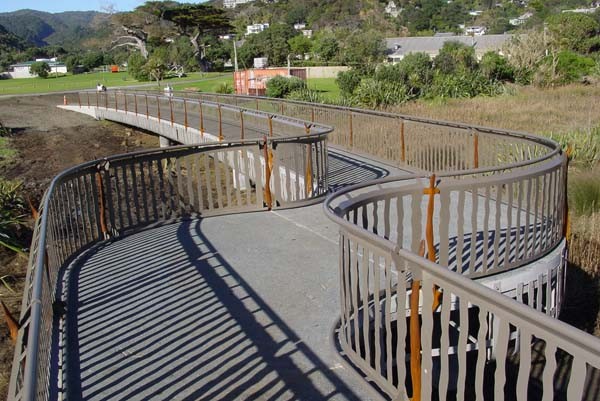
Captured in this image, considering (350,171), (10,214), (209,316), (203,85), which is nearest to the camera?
(209,316)

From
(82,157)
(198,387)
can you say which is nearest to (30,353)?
(198,387)

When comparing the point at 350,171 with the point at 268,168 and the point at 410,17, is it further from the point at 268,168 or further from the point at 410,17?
the point at 410,17

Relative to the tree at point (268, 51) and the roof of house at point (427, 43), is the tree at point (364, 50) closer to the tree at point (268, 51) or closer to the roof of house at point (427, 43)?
the roof of house at point (427, 43)

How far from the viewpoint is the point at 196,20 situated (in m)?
87.8

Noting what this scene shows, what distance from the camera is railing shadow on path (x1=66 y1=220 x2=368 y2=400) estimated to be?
4.20 m

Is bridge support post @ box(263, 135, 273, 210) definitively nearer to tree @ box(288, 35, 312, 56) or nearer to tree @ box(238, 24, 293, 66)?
Answer: tree @ box(238, 24, 293, 66)

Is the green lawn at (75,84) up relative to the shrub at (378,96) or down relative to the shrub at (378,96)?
up

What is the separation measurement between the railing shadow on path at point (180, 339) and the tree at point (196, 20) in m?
85.1

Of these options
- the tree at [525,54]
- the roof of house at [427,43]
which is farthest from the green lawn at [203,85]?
the roof of house at [427,43]

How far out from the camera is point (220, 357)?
460 cm

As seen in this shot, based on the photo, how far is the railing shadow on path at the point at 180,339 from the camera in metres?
4.20

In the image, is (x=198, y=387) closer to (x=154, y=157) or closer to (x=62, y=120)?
(x=154, y=157)

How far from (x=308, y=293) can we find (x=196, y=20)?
288ft

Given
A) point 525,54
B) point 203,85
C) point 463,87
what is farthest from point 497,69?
point 203,85
